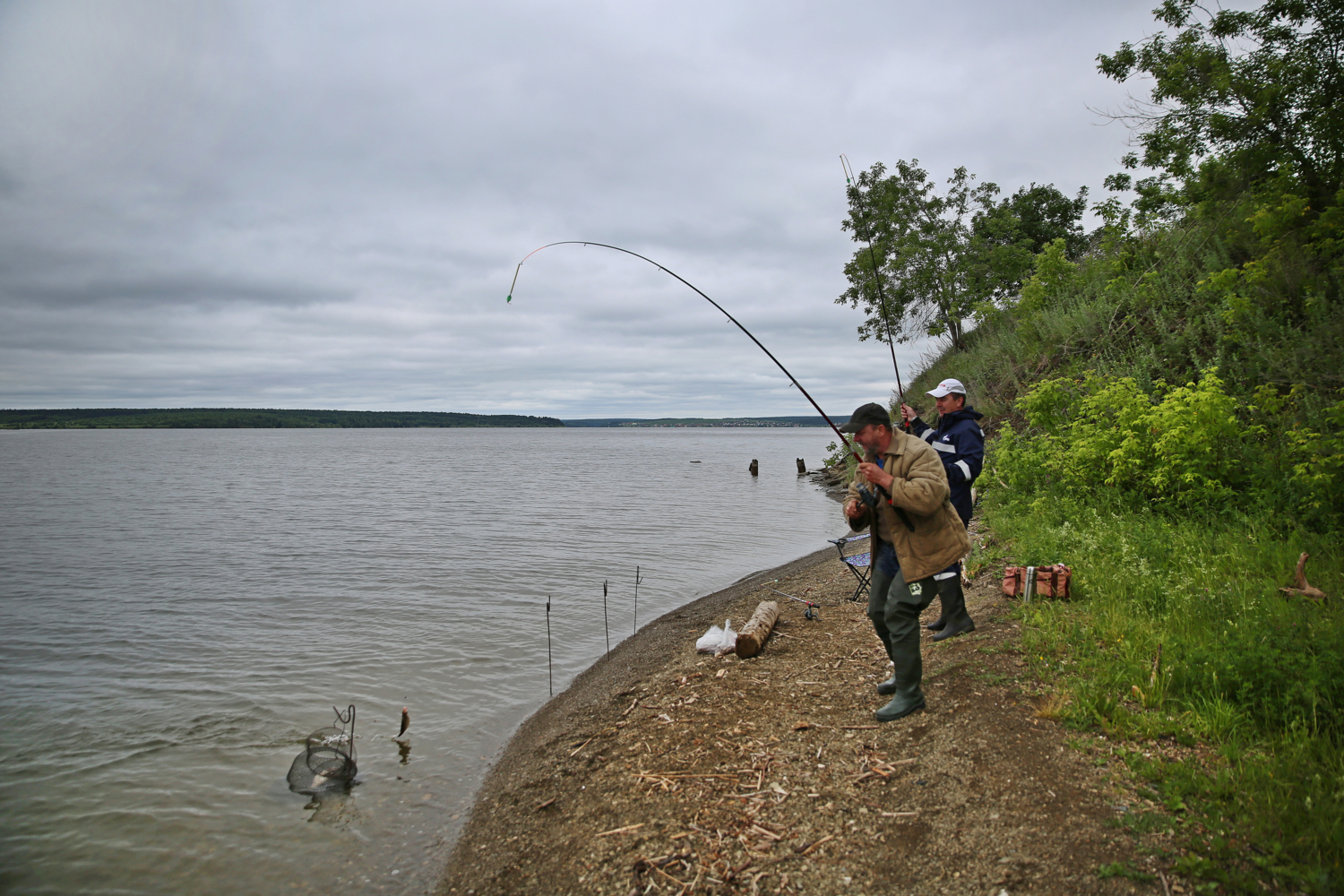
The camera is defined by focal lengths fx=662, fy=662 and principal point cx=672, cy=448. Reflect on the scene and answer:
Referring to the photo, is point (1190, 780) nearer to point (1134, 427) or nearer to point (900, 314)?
point (1134, 427)

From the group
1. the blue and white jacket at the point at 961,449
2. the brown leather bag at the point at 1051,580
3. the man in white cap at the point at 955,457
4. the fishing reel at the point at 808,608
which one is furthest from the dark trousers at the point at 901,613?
the fishing reel at the point at 808,608

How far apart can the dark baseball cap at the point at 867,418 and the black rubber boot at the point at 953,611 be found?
7.27 ft

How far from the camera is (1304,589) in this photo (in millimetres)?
5094

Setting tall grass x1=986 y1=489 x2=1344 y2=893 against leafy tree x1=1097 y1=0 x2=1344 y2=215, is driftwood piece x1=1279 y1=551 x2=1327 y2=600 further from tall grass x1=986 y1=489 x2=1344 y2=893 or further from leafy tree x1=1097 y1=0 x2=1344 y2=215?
leafy tree x1=1097 y1=0 x2=1344 y2=215

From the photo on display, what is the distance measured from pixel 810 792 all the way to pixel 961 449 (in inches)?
131

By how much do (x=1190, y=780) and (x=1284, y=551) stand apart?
152 inches

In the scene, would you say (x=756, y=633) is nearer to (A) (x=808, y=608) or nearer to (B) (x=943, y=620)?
(A) (x=808, y=608)

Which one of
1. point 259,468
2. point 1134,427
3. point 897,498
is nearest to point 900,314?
point 1134,427

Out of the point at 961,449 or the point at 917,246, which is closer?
the point at 961,449

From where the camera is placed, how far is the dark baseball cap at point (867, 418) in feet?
15.1

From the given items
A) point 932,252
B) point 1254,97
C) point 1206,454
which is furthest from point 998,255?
point 1206,454

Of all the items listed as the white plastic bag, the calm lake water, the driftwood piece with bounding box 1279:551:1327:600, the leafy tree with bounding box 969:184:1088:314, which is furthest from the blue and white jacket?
the leafy tree with bounding box 969:184:1088:314

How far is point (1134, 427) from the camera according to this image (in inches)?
328

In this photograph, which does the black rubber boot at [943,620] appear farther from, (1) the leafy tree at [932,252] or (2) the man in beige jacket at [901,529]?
(1) the leafy tree at [932,252]
